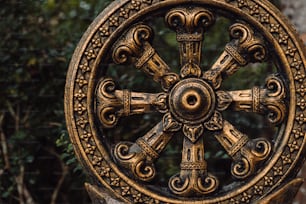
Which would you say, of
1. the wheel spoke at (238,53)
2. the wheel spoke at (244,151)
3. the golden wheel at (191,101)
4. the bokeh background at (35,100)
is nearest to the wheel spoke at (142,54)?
the golden wheel at (191,101)

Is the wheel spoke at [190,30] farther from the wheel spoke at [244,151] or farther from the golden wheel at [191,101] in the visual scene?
the wheel spoke at [244,151]

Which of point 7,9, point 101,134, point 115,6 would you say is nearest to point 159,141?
point 101,134

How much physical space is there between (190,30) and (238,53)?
0.50ft

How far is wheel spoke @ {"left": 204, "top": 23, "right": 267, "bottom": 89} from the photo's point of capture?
2904mm

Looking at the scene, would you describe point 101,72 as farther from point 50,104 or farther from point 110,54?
point 50,104

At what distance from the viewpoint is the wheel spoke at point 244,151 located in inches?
115

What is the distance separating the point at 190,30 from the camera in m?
2.93

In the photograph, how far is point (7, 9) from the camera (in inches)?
161

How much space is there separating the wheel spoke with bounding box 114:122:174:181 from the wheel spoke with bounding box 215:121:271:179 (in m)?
0.17

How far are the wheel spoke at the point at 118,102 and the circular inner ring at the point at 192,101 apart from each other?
39mm

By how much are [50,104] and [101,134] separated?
46.7 inches

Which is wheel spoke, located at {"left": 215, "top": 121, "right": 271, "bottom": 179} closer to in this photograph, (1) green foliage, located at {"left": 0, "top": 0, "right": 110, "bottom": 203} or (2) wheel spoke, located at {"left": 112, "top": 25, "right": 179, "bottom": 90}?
(2) wheel spoke, located at {"left": 112, "top": 25, "right": 179, "bottom": 90}

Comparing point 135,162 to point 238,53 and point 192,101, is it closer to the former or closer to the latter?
point 192,101

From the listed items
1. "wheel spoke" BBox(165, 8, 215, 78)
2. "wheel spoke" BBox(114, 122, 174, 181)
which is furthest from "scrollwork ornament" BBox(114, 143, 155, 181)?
"wheel spoke" BBox(165, 8, 215, 78)
